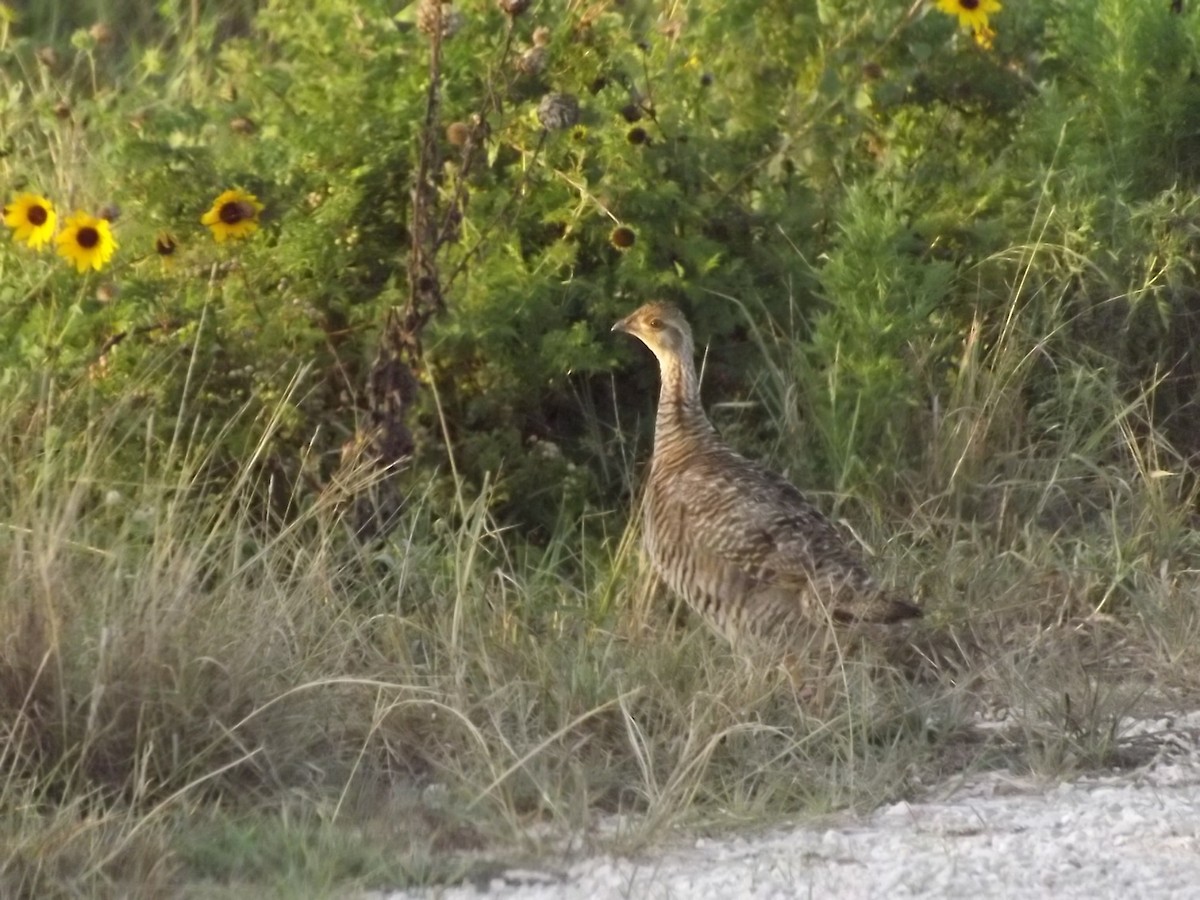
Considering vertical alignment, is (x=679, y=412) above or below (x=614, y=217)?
below

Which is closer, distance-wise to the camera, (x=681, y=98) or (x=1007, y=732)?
(x=1007, y=732)

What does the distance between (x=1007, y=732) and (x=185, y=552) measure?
2090 mm

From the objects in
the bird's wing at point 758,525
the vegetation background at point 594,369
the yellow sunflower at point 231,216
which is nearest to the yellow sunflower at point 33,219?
the vegetation background at point 594,369

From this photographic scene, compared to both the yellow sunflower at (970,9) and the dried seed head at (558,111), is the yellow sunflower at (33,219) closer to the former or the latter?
the dried seed head at (558,111)

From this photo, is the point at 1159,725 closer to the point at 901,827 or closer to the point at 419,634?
the point at 901,827

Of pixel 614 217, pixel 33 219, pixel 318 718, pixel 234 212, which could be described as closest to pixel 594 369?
pixel 614 217

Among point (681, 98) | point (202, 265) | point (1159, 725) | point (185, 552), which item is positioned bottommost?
point (1159, 725)

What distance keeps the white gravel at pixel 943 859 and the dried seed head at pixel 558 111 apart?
232cm

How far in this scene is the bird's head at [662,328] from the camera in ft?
20.8

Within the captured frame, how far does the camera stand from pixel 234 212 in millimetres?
6160

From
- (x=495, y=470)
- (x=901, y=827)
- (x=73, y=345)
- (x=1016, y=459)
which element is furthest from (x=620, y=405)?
(x=901, y=827)

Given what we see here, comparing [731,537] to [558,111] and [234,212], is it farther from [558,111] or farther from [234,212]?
[234,212]

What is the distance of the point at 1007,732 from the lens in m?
5.17

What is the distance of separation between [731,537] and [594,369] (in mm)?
910
